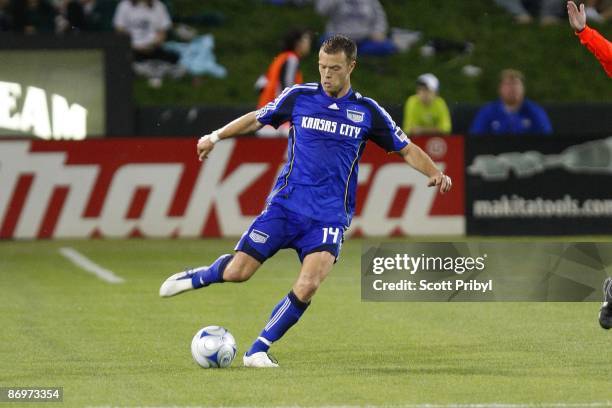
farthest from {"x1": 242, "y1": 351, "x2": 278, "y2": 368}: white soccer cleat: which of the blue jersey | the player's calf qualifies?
the player's calf

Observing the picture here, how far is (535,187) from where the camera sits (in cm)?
1866

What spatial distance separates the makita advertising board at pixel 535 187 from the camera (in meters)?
18.6

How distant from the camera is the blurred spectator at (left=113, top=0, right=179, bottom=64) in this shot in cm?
2242

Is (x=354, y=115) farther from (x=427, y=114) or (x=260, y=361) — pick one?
(x=427, y=114)

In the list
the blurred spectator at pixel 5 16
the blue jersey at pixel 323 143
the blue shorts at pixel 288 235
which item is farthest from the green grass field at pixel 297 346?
the blurred spectator at pixel 5 16

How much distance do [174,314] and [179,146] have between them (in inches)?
270

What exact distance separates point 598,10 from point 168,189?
1013 cm

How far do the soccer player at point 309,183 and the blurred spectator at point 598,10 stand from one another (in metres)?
16.7

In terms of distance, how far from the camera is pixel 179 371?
8.71 m

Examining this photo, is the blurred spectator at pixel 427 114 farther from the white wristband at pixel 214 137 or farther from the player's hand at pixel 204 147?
the player's hand at pixel 204 147

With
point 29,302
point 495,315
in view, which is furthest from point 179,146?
point 495,315

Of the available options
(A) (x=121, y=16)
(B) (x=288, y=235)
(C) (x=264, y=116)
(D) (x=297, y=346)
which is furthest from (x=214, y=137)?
(A) (x=121, y=16)

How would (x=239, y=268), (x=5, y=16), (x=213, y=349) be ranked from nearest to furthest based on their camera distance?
(x=213, y=349) → (x=239, y=268) → (x=5, y=16)

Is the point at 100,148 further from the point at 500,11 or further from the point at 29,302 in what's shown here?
the point at 500,11
